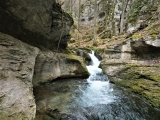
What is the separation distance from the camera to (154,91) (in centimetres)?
560

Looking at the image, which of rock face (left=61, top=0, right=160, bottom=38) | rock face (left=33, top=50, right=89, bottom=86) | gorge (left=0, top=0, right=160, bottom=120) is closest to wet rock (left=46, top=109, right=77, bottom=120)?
gorge (left=0, top=0, right=160, bottom=120)

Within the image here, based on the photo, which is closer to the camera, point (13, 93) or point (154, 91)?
point (13, 93)

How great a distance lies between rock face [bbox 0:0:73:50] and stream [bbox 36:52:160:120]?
2423 millimetres

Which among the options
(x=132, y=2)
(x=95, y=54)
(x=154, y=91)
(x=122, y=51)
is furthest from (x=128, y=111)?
(x=132, y=2)

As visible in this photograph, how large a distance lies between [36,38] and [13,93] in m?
3.54

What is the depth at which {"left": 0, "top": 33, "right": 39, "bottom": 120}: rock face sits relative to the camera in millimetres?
3456

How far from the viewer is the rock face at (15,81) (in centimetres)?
346

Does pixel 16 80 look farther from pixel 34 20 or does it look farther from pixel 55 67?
pixel 55 67

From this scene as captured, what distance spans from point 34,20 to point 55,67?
9.61ft

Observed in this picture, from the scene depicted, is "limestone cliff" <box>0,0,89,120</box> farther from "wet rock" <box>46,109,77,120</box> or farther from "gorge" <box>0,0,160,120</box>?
"wet rock" <box>46,109,77,120</box>

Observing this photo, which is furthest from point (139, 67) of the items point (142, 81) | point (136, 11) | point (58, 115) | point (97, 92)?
point (136, 11)

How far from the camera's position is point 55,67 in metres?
7.59

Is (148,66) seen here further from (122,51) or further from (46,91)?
(46,91)

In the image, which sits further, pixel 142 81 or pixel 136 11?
pixel 136 11
